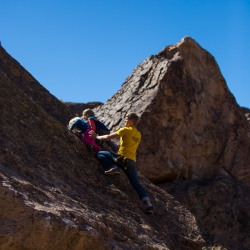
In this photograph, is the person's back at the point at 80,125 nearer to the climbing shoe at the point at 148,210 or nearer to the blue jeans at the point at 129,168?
Answer: the blue jeans at the point at 129,168

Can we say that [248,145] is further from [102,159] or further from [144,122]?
[102,159]

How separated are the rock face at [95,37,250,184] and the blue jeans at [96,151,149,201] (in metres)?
3.88

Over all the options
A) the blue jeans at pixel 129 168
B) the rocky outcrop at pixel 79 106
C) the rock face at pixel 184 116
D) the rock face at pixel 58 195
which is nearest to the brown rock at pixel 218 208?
the rock face at pixel 184 116

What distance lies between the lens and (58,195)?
5004 millimetres

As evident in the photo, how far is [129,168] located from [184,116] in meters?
5.32

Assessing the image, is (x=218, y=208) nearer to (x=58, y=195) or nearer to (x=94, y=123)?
(x=94, y=123)

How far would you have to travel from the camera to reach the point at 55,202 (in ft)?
15.5

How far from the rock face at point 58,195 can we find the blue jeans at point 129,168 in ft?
0.40

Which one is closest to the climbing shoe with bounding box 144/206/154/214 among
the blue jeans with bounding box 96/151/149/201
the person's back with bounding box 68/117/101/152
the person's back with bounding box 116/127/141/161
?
the blue jeans with bounding box 96/151/149/201

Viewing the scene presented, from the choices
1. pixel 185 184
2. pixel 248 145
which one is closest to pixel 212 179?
pixel 185 184

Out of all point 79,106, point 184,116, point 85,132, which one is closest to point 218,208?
point 184,116

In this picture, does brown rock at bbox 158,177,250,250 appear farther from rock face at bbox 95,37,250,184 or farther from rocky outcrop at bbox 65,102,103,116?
rocky outcrop at bbox 65,102,103,116

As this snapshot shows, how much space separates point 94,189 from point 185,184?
546cm

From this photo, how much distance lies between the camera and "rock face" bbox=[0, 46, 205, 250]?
4.21 m
